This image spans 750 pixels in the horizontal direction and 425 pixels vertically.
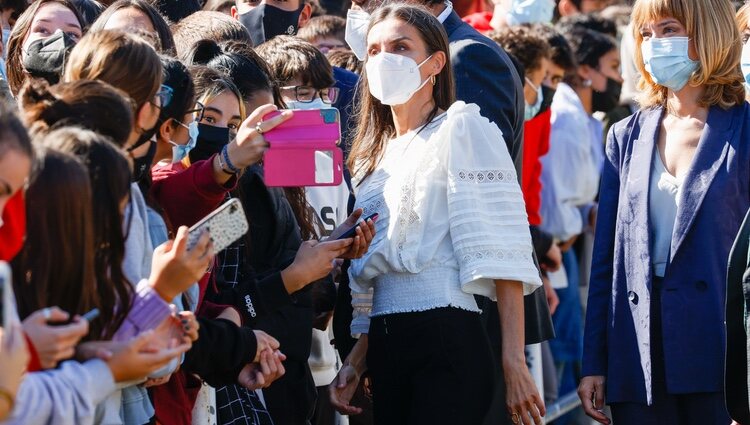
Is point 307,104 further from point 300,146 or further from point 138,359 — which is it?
point 138,359

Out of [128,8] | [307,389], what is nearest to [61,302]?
[307,389]

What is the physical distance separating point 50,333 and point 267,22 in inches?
149

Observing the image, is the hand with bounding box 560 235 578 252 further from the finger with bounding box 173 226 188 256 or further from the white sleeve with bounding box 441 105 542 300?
the finger with bounding box 173 226 188 256

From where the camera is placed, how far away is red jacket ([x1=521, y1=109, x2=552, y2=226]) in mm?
7008

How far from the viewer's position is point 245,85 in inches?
181

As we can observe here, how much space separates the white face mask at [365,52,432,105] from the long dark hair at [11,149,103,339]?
5.56 feet

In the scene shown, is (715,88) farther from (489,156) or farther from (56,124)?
(56,124)

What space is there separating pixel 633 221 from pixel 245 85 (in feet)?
4.87

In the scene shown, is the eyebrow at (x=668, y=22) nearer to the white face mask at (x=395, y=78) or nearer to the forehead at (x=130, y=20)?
the white face mask at (x=395, y=78)

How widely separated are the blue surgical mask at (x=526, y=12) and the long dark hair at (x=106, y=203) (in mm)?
5589

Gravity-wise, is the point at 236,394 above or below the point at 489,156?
below

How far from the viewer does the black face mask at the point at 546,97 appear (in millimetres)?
7418

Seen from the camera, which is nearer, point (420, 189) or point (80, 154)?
point (80, 154)

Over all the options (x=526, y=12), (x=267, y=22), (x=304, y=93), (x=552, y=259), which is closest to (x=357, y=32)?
(x=304, y=93)
